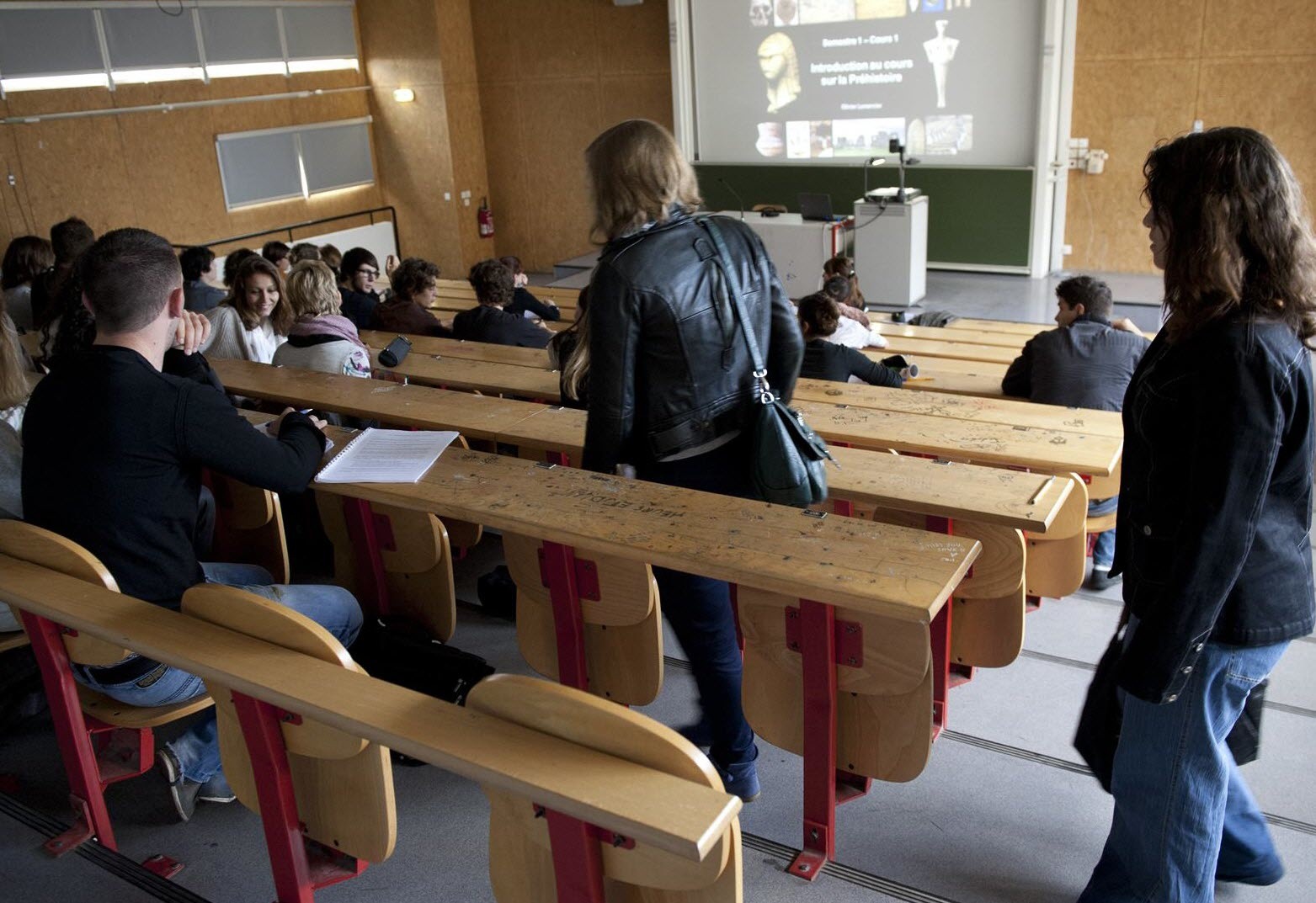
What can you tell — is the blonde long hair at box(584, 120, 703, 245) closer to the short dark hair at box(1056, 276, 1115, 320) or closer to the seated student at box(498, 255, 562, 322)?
the short dark hair at box(1056, 276, 1115, 320)

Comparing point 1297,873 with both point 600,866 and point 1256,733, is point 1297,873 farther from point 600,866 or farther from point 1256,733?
point 600,866

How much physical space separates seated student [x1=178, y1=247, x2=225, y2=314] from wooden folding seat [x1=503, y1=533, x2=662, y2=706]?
3.28 metres

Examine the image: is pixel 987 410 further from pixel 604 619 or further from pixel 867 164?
pixel 867 164

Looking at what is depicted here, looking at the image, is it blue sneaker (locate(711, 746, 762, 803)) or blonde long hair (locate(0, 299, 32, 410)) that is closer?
blue sneaker (locate(711, 746, 762, 803))

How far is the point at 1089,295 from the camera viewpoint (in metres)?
4.02

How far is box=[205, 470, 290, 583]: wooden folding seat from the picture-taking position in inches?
119

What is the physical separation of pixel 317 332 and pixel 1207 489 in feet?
10.3

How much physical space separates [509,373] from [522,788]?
2.62m

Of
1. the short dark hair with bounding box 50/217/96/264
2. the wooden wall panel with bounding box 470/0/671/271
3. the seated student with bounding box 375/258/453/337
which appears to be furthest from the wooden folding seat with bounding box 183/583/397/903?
the wooden wall panel with bounding box 470/0/671/271

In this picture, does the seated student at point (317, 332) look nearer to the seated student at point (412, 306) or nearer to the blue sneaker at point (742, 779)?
the seated student at point (412, 306)

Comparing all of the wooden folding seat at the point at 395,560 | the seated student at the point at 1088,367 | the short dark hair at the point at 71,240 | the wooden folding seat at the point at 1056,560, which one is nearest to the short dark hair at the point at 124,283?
the wooden folding seat at the point at 395,560

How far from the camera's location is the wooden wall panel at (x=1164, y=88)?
336 inches

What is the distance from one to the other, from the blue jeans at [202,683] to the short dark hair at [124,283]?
608 millimetres

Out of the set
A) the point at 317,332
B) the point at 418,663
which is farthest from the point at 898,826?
the point at 317,332
